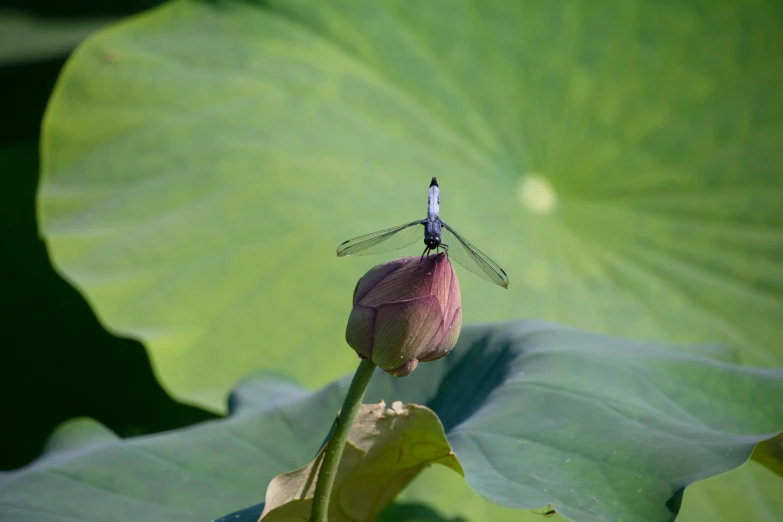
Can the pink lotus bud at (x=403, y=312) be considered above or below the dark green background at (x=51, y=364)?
above

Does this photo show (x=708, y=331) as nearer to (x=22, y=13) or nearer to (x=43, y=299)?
(x=43, y=299)

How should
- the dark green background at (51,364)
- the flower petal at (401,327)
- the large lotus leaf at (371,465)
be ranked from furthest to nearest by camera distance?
the dark green background at (51,364)
the large lotus leaf at (371,465)
the flower petal at (401,327)

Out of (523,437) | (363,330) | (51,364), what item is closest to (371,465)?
(523,437)

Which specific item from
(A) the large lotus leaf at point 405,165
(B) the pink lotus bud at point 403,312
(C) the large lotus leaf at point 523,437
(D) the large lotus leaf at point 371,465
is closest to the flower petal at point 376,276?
(B) the pink lotus bud at point 403,312

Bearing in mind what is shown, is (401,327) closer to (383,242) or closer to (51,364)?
(383,242)

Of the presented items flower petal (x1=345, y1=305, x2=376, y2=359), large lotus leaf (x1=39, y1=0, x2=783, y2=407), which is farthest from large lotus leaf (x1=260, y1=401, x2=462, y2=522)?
large lotus leaf (x1=39, y1=0, x2=783, y2=407)

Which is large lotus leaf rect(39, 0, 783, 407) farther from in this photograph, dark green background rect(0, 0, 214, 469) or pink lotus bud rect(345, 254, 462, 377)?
pink lotus bud rect(345, 254, 462, 377)

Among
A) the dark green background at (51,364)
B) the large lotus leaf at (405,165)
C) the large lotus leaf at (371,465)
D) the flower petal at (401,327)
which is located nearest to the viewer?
the flower petal at (401,327)

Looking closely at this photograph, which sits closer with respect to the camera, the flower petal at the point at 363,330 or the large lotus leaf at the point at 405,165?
the flower petal at the point at 363,330

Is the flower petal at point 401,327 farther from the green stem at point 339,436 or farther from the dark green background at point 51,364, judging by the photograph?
the dark green background at point 51,364
